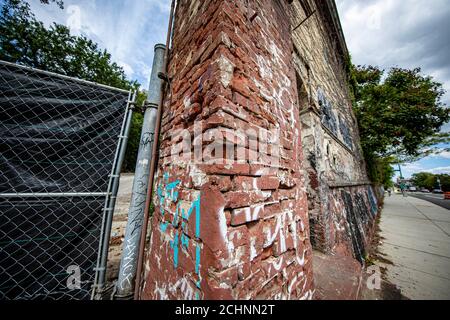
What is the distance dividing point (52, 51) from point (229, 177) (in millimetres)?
18875

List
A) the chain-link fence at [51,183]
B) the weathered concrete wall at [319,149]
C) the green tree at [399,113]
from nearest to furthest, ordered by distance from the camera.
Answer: the chain-link fence at [51,183] → the weathered concrete wall at [319,149] → the green tree at [399,113]

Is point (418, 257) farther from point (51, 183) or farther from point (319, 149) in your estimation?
point (51, 183)

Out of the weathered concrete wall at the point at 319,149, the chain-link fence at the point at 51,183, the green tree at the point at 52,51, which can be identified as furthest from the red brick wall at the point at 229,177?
the green tree at the point at 52,51

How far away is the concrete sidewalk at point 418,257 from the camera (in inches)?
101

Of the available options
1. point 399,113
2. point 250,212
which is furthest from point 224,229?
point 399,113

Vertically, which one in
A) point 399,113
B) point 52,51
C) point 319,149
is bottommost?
point 319,149

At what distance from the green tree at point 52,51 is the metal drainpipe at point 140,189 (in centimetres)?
1359

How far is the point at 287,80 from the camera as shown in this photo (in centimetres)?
180

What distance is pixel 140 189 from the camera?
1708 millimetres

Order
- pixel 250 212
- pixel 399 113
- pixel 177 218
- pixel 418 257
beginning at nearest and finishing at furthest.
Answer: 1. pixel 250 212
2. pixel 177 218
3. pixel 418 257
4. pixel 399 113

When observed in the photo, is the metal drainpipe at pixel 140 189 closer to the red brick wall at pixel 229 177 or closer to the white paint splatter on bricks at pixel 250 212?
the red brick wall at pixel 229 177

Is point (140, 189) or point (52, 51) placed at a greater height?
point (52, 51)

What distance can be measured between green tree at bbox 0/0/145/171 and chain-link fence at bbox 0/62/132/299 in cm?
1365
